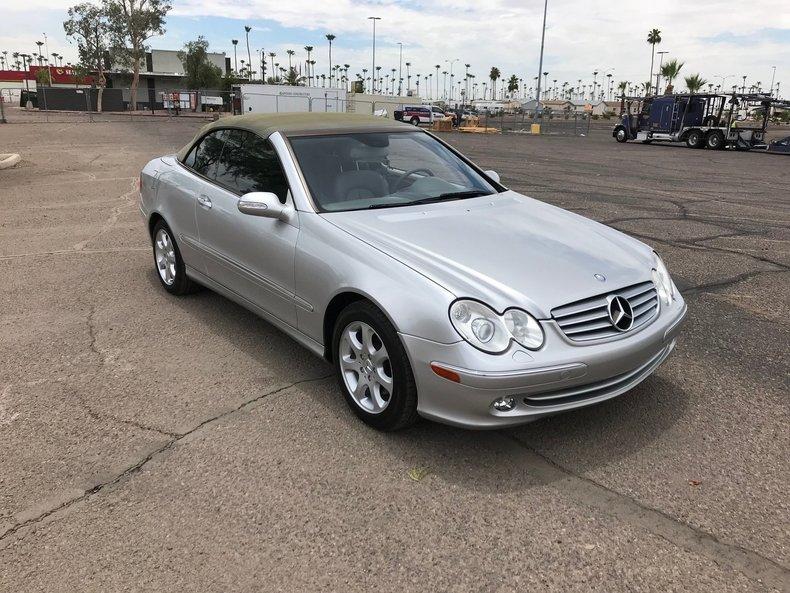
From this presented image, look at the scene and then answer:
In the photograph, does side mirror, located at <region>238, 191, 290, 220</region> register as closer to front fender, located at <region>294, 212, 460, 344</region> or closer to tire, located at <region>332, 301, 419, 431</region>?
front fender, located at <region>294, 212, 460, 344</region>

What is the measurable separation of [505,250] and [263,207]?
1.44m

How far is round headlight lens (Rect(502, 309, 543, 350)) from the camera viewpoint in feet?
9.66

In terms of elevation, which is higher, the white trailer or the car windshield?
the white trailer

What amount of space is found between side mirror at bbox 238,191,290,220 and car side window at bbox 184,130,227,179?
1149 mm

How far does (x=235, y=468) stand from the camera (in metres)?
3.11

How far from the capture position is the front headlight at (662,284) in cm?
362

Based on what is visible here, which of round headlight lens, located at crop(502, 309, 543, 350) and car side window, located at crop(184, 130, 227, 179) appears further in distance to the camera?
car side window, located at crop(184, 130, 227, 179)

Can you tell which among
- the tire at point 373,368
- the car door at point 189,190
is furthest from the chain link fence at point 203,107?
the tire at point 373,368

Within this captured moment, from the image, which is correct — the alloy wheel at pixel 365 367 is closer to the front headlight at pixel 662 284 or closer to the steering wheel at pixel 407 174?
the steering wheel at pixel 407 174

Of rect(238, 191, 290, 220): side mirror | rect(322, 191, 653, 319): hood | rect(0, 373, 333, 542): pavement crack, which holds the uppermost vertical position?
rect(238, 191, 290, 220): side mirror

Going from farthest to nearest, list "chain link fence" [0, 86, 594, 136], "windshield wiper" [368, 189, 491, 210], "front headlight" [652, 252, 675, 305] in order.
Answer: "chain link fence" [0, 86, 594, 136], "windshield wiper" [368, 189, 491, 210], "front headlight" [652, 252, 675, 305]

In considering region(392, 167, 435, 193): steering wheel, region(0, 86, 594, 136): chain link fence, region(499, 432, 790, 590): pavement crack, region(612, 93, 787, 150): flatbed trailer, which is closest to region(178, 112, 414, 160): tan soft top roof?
region(392, 167, 435, 193): steering wheel

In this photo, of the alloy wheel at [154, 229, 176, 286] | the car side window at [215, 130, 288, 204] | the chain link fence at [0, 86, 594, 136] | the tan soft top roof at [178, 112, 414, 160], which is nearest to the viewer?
the car side window at [215, 130, 288, 204]

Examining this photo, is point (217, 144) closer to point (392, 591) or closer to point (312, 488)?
point (312, 488)
